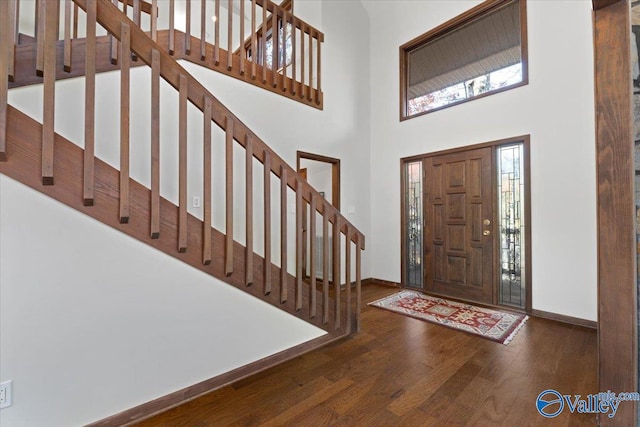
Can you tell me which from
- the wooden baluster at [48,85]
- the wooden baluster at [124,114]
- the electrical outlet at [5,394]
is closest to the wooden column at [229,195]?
the wooden baluster at [124,114]

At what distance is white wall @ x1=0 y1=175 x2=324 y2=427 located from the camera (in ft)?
4.27

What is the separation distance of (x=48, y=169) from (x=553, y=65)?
14.0 ft

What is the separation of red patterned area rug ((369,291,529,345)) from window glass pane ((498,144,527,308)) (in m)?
0.31

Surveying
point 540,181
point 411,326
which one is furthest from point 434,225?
point 411,326

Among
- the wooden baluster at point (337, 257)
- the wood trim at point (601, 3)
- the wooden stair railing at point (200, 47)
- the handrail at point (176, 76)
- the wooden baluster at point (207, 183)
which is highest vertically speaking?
the wooden stair railing at point (200, 47)

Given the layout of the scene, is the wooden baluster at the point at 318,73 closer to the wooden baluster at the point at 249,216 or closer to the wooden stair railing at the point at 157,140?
the wooden stair railing at the point at 157,140

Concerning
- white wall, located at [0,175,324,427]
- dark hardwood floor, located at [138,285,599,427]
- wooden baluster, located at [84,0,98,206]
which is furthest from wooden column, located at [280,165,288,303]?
wooden baluster, located at [84,0,98,206]

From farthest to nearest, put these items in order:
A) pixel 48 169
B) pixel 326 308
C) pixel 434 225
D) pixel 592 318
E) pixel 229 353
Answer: pixel 434 225, pixel 592 318, pixel 326 308, pixel 229 353, pixel 48 169

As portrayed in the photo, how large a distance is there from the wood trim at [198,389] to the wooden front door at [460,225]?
222 cm

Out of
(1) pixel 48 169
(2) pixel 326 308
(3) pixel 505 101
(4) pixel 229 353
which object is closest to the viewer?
(1) pixel 48 169

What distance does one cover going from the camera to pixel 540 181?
3.03 m

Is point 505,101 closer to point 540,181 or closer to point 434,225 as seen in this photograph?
point 540,181

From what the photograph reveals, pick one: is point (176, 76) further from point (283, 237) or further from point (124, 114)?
point (283, 237)

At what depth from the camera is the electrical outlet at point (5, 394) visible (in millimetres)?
1258
